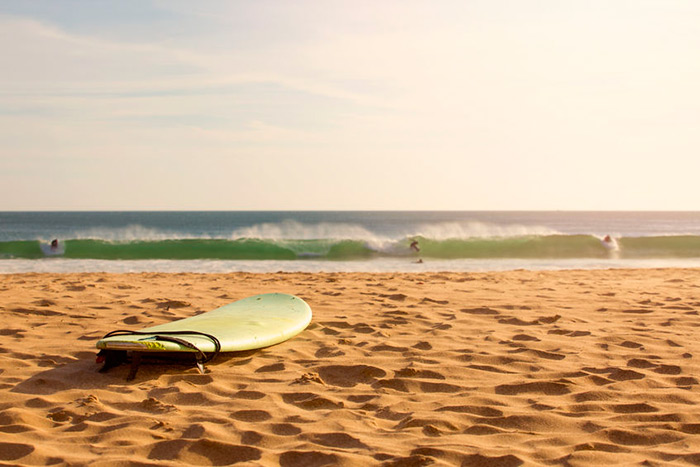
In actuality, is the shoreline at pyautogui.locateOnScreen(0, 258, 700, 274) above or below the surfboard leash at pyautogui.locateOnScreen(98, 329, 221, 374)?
below

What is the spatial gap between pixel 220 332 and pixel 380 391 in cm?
126

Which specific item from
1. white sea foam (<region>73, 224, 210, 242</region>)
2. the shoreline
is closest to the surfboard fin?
the shoreline

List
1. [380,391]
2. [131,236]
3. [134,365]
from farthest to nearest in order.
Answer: [131,236] → [134,365] → [380,391]

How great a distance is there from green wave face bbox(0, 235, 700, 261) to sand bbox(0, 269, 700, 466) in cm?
1097

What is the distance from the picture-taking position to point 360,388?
318 centimetres

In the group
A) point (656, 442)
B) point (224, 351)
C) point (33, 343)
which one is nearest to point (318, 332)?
point (224, 351)

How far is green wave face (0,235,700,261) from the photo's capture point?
16.4 metres

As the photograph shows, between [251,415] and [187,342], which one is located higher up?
[187,342]

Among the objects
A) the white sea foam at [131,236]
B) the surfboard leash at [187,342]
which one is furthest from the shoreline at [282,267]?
the surfboard leash at [187,342]

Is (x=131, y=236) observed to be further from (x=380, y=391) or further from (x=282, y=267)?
(x=380, y=391)

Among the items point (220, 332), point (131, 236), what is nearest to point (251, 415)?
point (220, 332)

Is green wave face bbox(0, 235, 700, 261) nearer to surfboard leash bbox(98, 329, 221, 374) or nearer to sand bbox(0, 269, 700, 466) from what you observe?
sand bbox(0, 269, 700, 466)

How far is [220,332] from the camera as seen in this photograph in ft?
12.5

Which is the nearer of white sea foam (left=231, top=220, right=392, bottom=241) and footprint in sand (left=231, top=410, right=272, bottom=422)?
footprint in sand (left=231, top=410, right=272, bottom=422)
